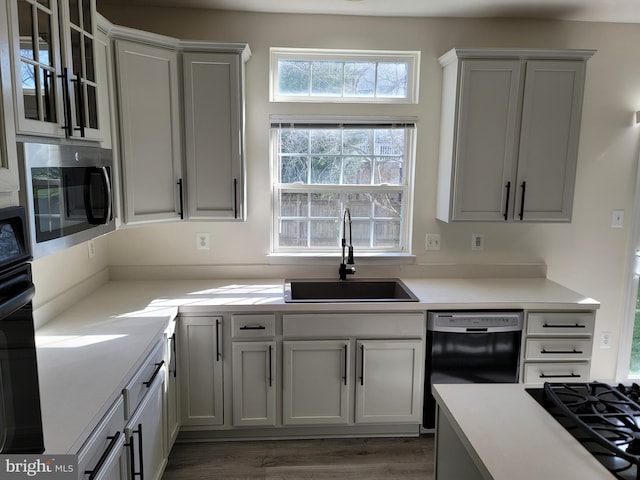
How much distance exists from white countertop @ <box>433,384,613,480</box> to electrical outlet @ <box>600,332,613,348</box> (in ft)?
7.37

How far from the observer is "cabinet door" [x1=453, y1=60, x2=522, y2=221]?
2.75m

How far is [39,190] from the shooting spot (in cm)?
140

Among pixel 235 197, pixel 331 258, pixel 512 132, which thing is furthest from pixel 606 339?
pixel 235 197

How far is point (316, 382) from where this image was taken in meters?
2.69

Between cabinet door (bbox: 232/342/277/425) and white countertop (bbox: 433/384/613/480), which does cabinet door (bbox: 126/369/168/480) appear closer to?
cabinet door (bbox: 232/342/277/425)

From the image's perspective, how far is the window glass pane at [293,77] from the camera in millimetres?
3041

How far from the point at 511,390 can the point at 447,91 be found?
2.02 m

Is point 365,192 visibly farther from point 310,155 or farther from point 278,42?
point 278,42

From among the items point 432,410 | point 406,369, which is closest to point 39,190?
point 406,369

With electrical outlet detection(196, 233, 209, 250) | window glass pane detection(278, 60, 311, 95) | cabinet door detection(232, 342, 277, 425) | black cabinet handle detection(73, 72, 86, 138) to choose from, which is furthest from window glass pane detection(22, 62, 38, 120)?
window glass pane detection(278, 60, 311, 95)

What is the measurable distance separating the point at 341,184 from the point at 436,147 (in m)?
0.68

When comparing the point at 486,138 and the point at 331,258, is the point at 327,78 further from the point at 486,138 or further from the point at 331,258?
the point at 331,258

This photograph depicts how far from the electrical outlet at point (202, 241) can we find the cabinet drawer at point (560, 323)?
205 centimetres

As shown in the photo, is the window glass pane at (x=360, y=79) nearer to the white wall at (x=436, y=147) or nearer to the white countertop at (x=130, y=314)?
the white wall at (x=436, y=147)
